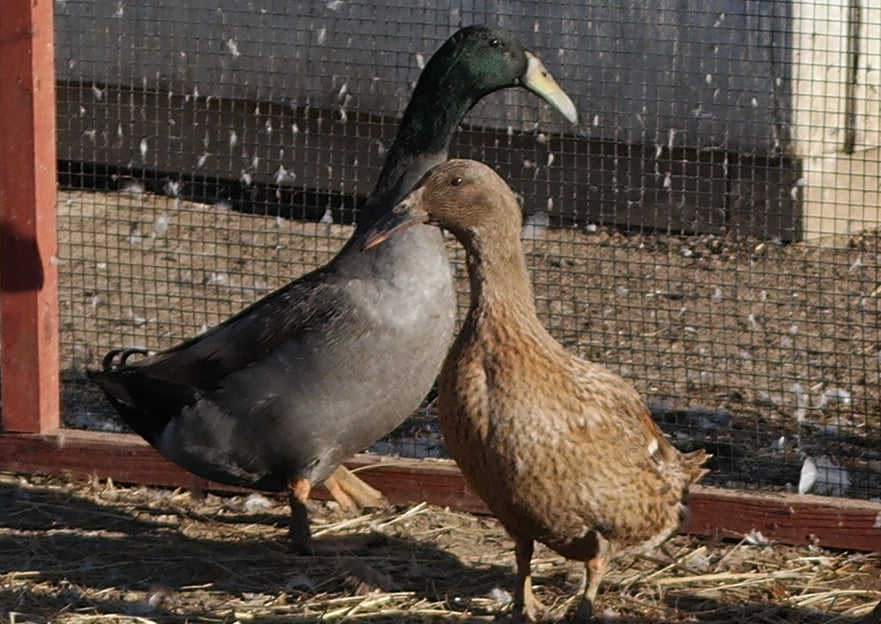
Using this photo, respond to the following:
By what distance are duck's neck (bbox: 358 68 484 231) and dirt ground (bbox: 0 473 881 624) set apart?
0.97 metres

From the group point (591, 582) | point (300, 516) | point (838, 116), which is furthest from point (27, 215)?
point (838, 116)

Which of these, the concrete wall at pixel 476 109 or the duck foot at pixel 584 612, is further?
the concrete wall at pixel 476 109

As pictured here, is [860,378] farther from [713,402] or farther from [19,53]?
[19,53]

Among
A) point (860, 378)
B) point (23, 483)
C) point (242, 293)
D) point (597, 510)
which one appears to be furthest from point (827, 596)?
point (242, 293)

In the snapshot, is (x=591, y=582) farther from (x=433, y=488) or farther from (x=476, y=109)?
(x=476, y=109)

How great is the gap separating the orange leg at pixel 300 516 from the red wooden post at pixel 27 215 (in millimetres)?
1069

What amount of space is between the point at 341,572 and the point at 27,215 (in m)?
1.55

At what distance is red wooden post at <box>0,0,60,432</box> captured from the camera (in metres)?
4.89

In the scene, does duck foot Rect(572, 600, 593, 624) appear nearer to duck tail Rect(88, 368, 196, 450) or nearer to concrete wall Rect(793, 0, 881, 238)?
duck tail Rect(88, 368, 196, 450)

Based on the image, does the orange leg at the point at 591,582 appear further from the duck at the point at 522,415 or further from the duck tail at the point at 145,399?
the duck tail at the point at 145,399

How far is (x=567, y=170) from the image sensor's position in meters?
7.79

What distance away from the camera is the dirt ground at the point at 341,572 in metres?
4.14

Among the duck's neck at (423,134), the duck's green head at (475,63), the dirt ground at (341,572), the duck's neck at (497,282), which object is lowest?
the dirt ground at (341,572)

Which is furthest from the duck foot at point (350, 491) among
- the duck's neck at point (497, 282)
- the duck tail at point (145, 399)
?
the duck's neck at point (497, 282)
